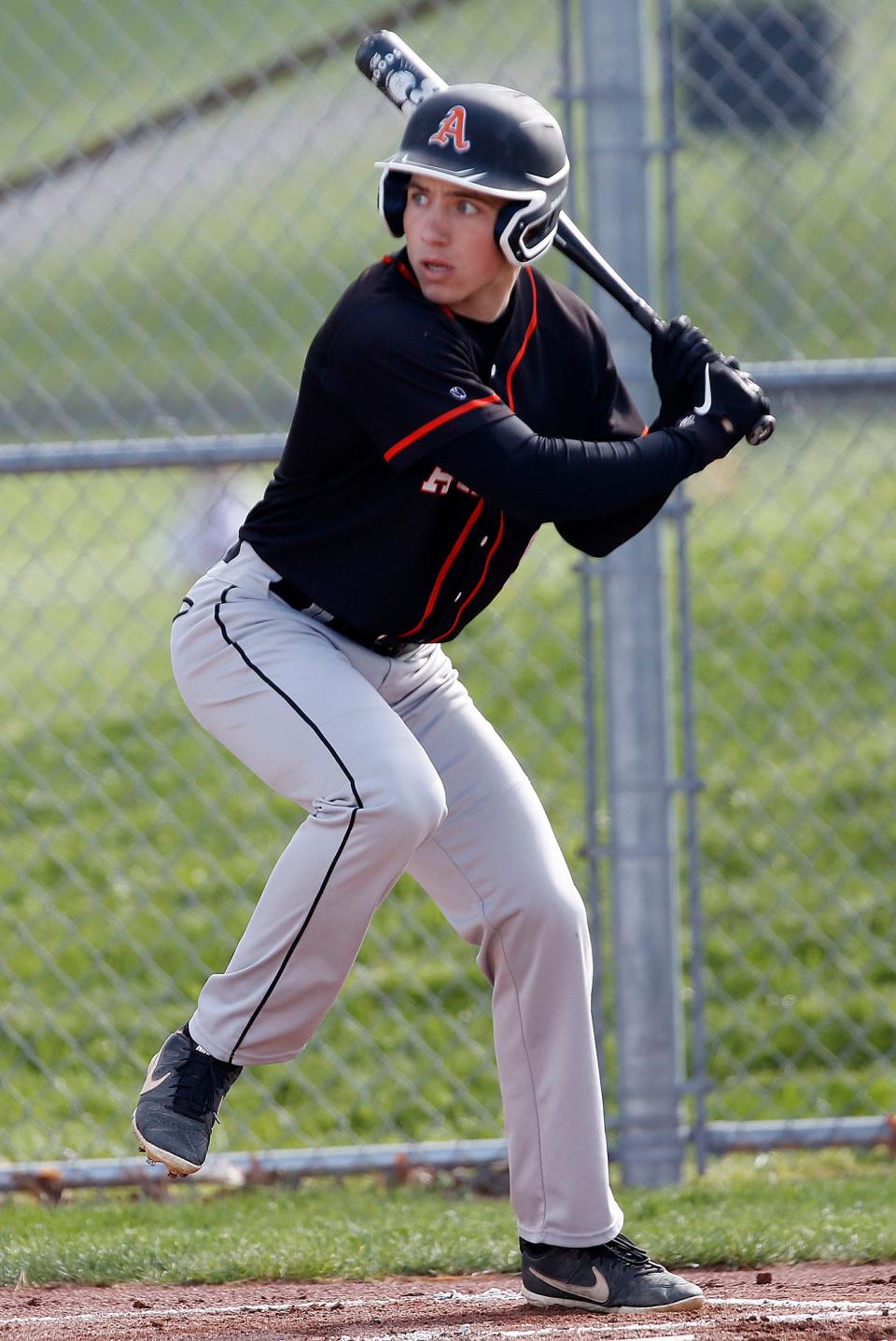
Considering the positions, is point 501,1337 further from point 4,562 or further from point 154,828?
point 4,562

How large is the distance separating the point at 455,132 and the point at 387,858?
112cm

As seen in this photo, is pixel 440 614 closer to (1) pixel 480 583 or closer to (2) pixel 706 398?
(1) pixel 480 583

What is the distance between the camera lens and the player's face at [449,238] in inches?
105

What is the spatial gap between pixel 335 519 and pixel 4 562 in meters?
6.69

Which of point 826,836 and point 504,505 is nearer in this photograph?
point 504,505

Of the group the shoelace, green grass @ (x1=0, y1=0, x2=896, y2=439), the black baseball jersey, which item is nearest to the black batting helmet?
the black baseball jersey

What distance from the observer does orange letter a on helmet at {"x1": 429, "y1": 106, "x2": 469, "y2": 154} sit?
104 inches

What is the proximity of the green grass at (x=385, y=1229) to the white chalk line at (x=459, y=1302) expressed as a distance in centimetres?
24

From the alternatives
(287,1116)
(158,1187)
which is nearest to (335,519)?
(158,1187)

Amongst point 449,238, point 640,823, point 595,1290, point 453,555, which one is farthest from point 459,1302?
point 449,238

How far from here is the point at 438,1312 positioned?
3.03 meters

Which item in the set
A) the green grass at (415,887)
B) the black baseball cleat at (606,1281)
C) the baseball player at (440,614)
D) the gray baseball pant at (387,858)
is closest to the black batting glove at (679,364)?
the baseball player at (440,614)

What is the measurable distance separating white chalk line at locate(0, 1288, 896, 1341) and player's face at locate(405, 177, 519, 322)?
1.68 m

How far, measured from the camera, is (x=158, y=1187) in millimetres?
4078
